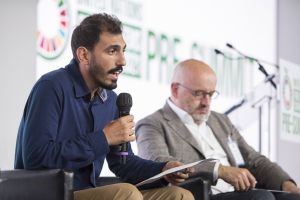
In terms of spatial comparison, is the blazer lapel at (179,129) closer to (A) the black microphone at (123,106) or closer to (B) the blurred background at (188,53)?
(B) the blurred background at (188,53)

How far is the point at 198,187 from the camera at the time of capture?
260 cm

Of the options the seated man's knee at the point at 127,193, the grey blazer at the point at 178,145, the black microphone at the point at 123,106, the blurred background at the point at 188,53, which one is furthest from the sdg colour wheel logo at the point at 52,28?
the seated man's knee at the point at 127,193

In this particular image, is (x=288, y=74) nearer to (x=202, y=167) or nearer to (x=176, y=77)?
(x=176, y=77)

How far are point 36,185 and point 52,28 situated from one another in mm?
1457

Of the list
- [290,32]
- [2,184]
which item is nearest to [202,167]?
[2,184]

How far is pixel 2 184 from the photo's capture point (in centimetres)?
202

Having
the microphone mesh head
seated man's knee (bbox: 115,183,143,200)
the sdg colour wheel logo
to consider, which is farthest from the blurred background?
seated man's knee (bbox: 115,183,143,200)

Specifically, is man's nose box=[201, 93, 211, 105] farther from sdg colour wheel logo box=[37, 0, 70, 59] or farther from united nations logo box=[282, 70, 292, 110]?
united nations logo box=[282, 70, 292, 110]

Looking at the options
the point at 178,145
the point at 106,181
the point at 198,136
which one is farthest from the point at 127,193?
the point at 198,136

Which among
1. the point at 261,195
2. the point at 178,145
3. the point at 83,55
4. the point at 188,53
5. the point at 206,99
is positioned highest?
the point at 188,53

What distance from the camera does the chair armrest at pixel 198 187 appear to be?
8.46ft

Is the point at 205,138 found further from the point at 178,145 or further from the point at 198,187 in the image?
the point at 198,187

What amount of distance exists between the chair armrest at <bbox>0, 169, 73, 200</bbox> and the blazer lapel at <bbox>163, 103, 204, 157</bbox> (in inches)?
47.0

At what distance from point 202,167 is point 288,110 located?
268cm
